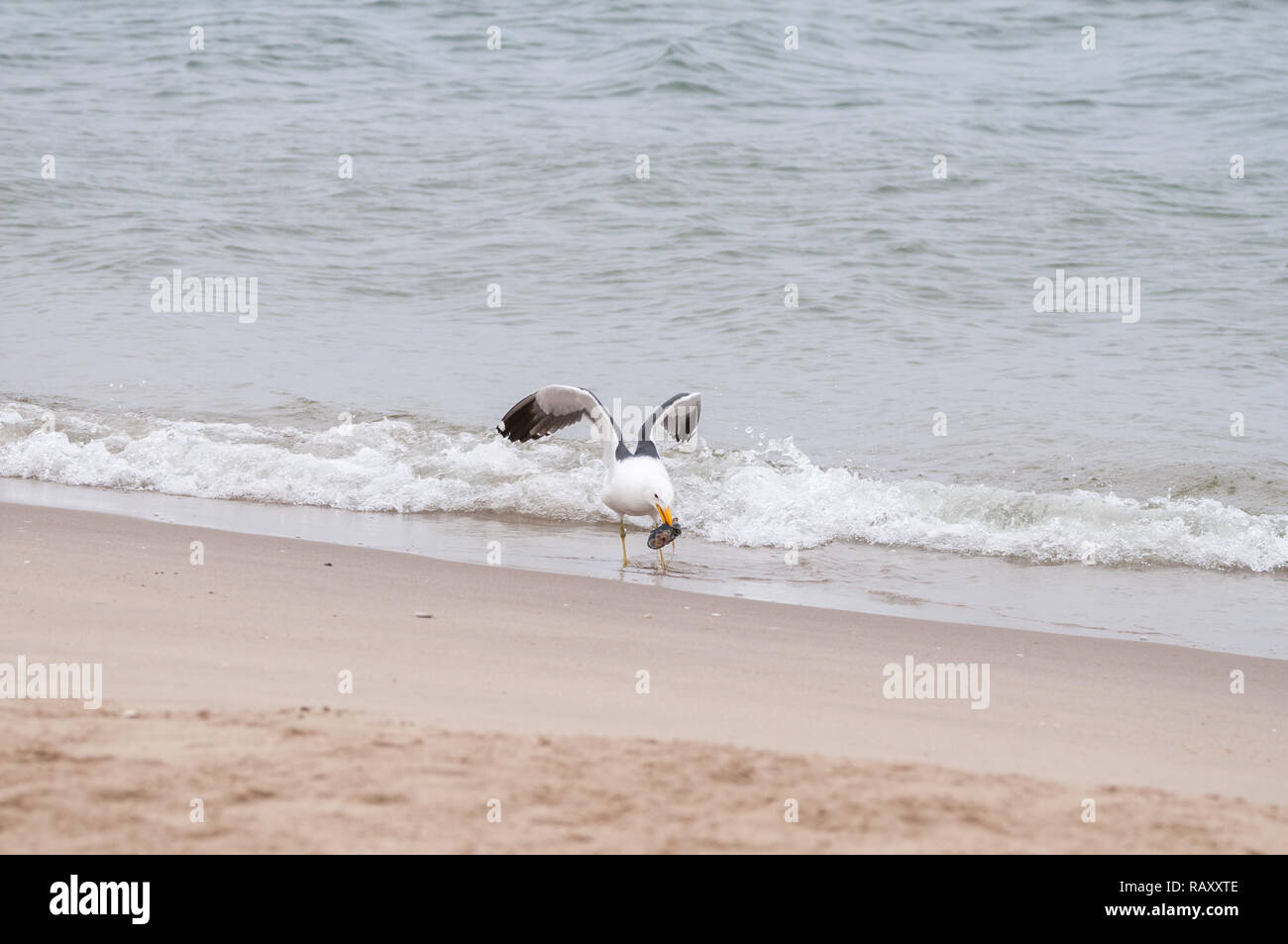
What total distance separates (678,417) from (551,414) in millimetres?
813

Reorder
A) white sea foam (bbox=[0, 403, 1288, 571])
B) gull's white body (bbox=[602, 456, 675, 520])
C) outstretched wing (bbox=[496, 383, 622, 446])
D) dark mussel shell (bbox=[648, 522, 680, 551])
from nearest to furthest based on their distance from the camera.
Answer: dark mussel shell (bbox=[648, 522, 680, 551])
gull's white body (bbox=[602, 456, 675, 520])
white sea foam (bbox=[0, 403, 1288, 571])
outstretched wing (bbox=[496, 383, 622, 446])

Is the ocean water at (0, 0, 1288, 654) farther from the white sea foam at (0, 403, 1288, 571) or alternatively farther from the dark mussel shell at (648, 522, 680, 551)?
Result: the dark mussel shell at (648, 522, 680, 551)

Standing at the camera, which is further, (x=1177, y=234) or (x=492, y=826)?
(x=1177, y=234)

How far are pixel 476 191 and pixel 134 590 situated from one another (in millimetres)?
11930

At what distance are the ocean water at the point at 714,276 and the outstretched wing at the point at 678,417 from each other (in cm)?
49

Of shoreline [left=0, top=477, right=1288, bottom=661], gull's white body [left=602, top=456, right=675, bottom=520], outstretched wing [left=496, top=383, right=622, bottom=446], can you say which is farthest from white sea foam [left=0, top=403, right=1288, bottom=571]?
gull's white body [left=602, top=456, right=675, bottom=520]

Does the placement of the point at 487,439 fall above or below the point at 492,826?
above

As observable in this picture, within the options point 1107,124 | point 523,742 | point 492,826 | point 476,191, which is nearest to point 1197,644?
point 523,742

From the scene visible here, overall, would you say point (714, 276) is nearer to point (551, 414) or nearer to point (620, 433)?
point (551, 414)

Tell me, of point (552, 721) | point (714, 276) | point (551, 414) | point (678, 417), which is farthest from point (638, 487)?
point (714, 276)

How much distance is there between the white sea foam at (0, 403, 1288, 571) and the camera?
309 inches

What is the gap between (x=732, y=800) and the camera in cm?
322

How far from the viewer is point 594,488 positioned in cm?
895

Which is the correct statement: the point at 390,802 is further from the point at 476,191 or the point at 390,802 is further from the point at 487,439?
the point at 476,191
